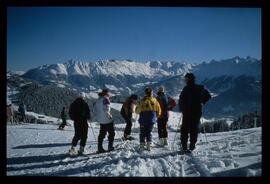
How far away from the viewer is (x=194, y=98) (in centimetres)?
870

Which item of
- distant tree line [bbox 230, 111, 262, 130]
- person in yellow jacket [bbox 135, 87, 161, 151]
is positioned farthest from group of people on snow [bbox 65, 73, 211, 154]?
distant tree line [bbox 230, 111, 262, 130]

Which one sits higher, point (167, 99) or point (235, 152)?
point (167, 99)

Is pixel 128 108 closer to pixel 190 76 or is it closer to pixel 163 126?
pixel 163 126

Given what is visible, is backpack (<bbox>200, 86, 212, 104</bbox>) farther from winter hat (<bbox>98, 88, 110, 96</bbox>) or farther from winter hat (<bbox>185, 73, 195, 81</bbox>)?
winter hat (<bbox>98, 88, 110, 96</bbox>)

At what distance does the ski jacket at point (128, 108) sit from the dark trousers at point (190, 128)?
2.24 meters

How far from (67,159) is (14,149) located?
217 centimetres

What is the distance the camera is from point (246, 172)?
291 inches

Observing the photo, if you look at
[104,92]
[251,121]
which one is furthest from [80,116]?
[251,121]

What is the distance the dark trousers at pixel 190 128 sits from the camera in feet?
28.2

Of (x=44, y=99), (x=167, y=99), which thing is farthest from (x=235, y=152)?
(x=44, y=99)

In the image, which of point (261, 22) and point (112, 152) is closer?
point (261, 22)

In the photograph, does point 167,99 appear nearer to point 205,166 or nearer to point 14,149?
point 205,166

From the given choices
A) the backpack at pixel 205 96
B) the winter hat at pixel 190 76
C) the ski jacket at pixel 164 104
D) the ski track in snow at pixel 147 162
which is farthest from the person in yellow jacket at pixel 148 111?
the backpack at pixel 205 96

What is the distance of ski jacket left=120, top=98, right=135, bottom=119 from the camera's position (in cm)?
1064
